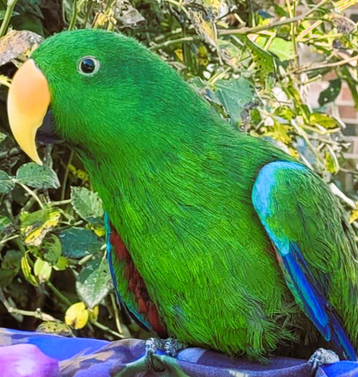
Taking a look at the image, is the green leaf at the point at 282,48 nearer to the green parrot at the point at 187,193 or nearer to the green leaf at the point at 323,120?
the green leaf at the point at 323,120

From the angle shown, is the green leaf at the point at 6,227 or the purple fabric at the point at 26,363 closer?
the purple fabric at the point at 26,363

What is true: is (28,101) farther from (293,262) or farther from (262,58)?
(262,58)

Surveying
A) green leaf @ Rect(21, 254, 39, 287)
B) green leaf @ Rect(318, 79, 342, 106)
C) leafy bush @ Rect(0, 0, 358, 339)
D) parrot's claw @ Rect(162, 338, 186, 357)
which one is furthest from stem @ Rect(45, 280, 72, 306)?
green leaf @ Rect(318, 79, 342, 106)

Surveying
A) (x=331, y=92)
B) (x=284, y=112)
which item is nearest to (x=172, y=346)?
(x=284, y=112)

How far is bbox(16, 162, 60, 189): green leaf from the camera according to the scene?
80cm

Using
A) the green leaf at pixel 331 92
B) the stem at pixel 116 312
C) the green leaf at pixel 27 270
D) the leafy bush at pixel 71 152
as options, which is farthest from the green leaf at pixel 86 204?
the green leaf at pixel 331 92

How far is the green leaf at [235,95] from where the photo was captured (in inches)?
35.7

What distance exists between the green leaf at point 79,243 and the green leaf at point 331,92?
2.42 feet

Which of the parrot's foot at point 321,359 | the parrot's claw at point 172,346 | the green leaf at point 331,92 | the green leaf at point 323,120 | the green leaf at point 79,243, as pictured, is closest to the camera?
the parrot's foot at point 321,359

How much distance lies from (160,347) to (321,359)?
0.16 meters

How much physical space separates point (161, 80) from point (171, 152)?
7 cm

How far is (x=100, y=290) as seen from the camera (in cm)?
86

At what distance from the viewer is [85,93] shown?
1.91 feet

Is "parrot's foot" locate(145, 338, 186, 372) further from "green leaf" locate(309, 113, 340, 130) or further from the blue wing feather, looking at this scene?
"green leaf" locate(309, 113, 340, 130)
